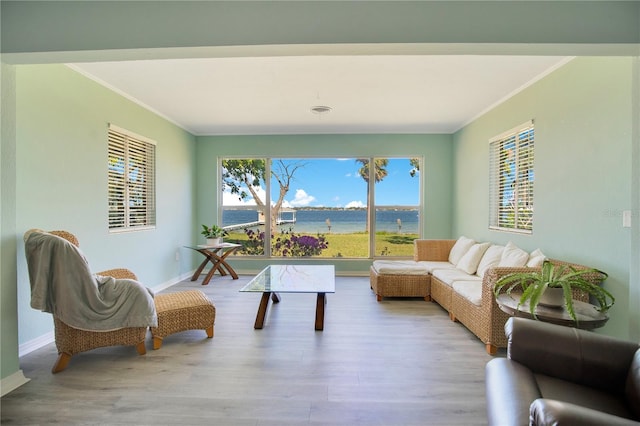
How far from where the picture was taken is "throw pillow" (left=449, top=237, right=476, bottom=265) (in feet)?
14.5

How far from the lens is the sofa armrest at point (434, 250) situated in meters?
4.83

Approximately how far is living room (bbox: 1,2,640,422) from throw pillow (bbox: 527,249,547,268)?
0.15 metres

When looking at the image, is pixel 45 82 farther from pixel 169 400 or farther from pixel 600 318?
pixel 600 318

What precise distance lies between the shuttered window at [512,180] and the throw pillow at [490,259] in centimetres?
35

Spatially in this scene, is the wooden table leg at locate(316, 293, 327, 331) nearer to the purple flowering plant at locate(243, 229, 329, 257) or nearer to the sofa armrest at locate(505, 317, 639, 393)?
the sofa armrest at locate(505, 317, 639, 393)

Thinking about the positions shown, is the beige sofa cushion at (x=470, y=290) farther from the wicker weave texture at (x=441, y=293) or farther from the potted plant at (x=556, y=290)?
the potted plant at (x=556, y=290)

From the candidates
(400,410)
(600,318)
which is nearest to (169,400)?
(400,410)

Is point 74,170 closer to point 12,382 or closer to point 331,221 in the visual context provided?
point 12,382

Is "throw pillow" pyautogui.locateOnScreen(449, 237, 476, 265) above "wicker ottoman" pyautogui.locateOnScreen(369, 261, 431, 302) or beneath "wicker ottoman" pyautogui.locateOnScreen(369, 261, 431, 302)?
above

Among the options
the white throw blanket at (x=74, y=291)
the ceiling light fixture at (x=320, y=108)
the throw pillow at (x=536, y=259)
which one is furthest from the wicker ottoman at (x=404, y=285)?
the white throw blanket at (x=74, y=291)

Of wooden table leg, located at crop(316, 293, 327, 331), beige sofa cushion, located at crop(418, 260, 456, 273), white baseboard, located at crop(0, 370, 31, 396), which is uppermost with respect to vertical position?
beige sofa cushion, located at crop(418, 260, 456, 273)

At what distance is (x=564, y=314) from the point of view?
6.53 feet

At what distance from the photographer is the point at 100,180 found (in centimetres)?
349

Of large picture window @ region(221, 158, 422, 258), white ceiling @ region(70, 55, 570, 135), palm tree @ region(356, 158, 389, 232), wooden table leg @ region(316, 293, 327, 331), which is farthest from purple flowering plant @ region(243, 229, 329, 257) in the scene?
wooden table leg @ region(316, 293, 327, 331)
